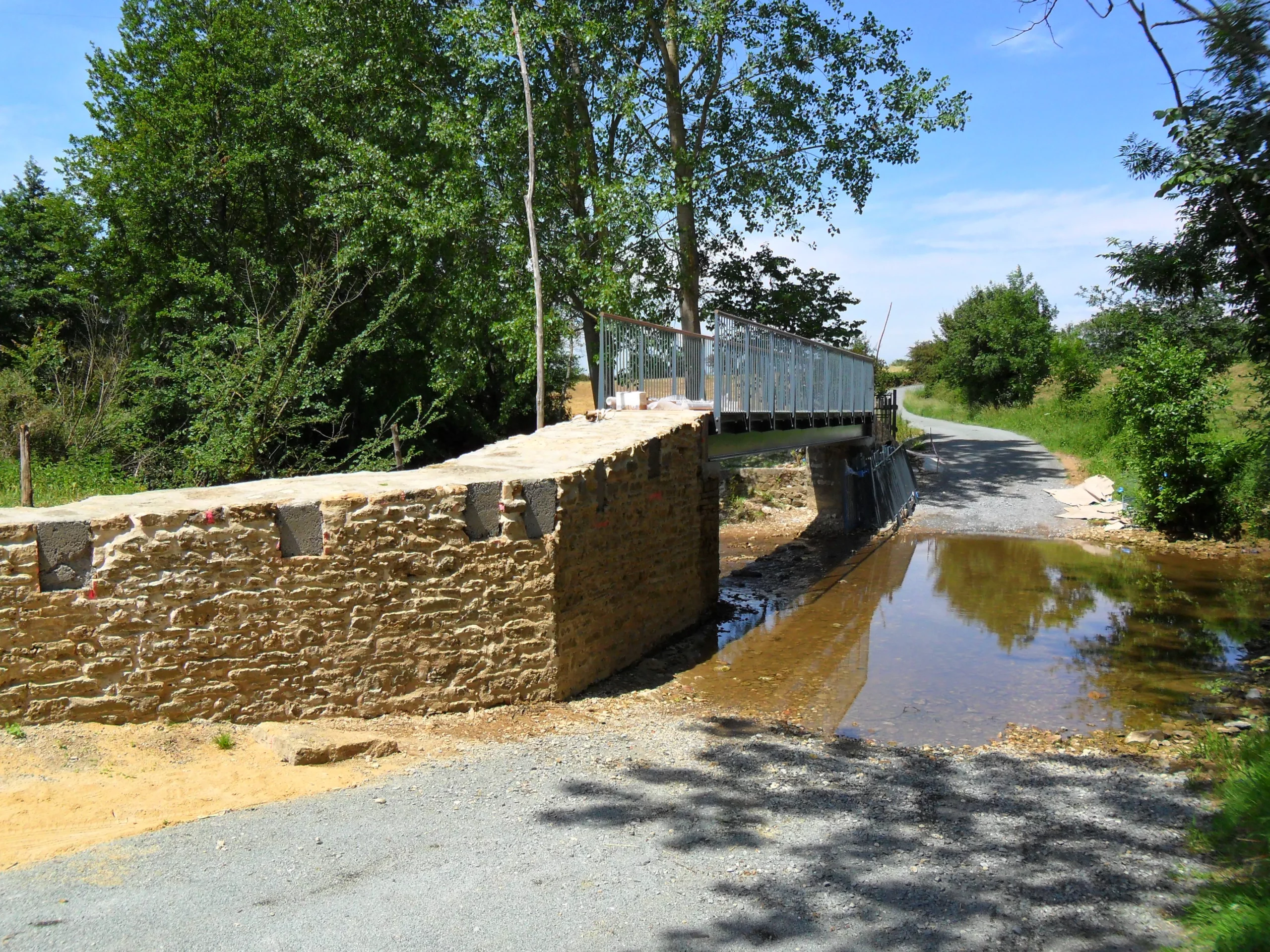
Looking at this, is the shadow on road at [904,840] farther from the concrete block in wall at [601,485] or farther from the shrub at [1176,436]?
the shrub at [1176,436]

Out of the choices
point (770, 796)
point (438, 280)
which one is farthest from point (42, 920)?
point (438, 280)

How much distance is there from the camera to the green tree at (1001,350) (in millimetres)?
42000

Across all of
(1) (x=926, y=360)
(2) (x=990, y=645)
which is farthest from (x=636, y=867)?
(1) (x=926, y=360)

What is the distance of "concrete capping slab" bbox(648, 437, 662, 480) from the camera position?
960cm

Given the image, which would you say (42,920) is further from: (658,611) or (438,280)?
(438,280)

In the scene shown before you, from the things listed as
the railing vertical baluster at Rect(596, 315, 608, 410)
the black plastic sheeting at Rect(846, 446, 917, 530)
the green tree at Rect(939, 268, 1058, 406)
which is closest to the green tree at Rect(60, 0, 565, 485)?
the railing vertical baluster at Rect(596, 315, 608, 410)

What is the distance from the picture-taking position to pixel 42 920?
3.77 meters

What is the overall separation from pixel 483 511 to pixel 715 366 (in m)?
5.32

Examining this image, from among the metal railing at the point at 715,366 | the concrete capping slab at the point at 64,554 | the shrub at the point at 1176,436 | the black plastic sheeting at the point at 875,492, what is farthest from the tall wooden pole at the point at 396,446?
the shrub at the point at 1176,436

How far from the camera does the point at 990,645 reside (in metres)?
11.1

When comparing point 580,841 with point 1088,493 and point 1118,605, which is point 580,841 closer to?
point 1118,605

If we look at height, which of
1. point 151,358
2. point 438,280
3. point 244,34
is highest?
point 244,34

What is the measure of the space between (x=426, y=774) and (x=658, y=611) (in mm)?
4788

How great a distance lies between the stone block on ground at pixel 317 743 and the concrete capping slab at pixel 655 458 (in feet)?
14.2
